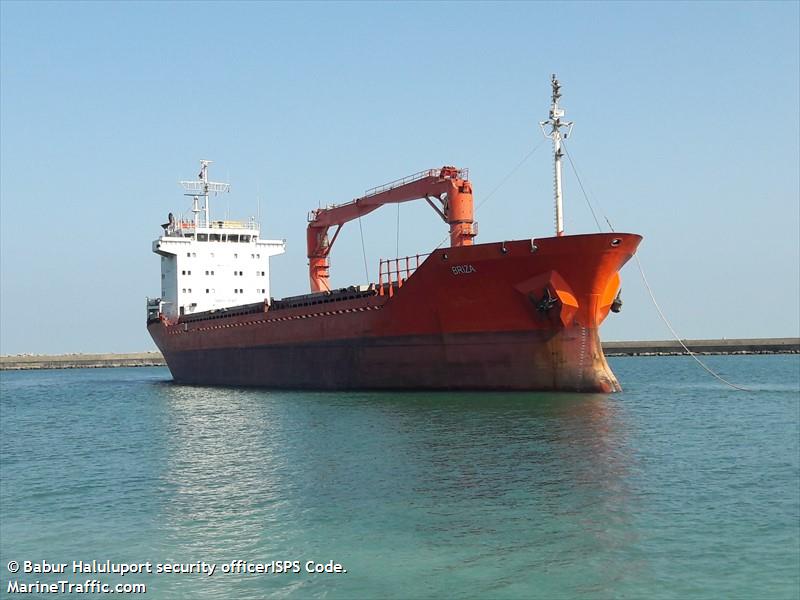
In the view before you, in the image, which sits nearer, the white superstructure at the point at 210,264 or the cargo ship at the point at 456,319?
the cargo ship at the point at 456,319

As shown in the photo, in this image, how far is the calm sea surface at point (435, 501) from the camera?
24.1 ft

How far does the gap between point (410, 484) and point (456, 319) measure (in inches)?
424

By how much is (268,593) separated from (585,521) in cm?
375

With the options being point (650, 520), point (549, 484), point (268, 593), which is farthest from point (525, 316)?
point (268, 593)

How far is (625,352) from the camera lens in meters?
75.2

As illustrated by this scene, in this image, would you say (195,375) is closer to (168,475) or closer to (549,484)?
(168,475)

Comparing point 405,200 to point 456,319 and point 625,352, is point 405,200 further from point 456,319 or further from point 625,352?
point 625,352

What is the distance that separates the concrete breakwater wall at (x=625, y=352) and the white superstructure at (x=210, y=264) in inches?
1641

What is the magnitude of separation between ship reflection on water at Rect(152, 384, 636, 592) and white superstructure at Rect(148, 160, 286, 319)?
19452 millimetres

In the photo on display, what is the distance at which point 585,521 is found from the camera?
887 cm

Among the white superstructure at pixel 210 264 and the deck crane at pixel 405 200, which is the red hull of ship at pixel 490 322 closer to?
the deck crane at pixel 405 200

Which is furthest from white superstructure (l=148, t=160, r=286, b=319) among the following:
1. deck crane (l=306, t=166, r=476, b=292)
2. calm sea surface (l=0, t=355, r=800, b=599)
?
calm sea surface (l=0, t=355, r=800, b=599)

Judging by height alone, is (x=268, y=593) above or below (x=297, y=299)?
below

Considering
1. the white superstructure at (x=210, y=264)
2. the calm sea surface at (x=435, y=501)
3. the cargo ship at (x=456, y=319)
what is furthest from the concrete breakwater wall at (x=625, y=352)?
the calm sea surface at (x=435, y=501)
